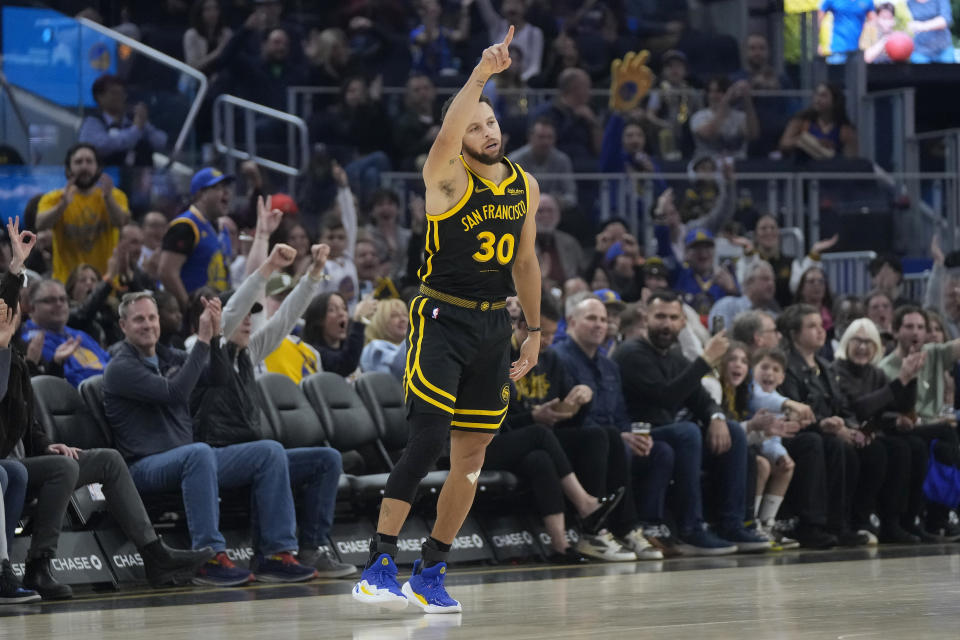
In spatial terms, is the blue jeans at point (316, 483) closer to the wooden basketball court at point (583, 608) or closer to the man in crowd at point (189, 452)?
the man in crowd at point (189, 452)

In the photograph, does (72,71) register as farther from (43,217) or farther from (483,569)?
(483,569)

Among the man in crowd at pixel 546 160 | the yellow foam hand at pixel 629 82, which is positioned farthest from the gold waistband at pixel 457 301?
the yellow foam hand at pixel 629 82

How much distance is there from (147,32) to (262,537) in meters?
9.07

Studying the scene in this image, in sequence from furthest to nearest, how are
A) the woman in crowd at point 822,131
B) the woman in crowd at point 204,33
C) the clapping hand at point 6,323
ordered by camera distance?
the woman in crowd at point 822,131 < the woman in crowd at point 204,33 < the clapping hand at point 6,323

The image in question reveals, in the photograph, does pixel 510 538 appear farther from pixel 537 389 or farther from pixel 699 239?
pixel 699 239

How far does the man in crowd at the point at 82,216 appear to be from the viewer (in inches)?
426

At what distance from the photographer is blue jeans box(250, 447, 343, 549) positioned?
856cm

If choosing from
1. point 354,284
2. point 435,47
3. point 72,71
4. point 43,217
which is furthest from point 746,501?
point 435,47

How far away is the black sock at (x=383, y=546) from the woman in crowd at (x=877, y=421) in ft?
17.5

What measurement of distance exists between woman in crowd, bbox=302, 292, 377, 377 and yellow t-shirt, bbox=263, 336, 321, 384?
0.09 metres

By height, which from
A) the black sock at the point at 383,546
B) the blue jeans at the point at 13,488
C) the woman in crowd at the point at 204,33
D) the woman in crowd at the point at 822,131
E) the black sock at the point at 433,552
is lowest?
the black sock at the point at 433,552

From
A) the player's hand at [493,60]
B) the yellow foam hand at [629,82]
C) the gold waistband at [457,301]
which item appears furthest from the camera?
the yellow foam hand at [629,82]

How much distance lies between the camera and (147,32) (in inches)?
636

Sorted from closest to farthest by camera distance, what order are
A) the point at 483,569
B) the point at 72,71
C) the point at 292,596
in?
the point at 292,596 → the point at 483,569 → the point at 72,71
